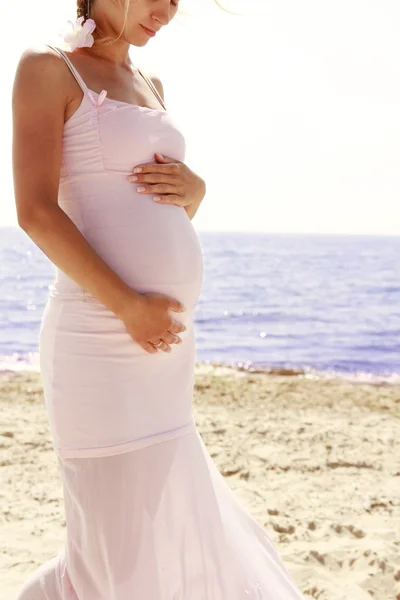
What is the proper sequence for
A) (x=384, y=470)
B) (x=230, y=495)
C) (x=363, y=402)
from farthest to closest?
(x=363, y=402)
(x=384, y=470)
(x=230, y=495)

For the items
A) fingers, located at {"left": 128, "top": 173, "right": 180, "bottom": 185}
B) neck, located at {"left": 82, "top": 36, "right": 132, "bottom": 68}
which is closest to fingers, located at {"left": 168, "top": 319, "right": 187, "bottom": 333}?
fingers, located at {"left": 128, "top": 173, "right": 180, "bottom": 185}

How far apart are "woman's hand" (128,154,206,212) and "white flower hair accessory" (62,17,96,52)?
→ 1.14ft

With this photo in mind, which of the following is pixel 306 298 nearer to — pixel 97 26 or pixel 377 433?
pixel 377 433

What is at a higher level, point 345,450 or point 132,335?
point 132,335

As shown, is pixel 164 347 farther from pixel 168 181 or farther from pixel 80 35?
pixel 80 35

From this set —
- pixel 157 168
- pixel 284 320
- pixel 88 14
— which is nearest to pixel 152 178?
pixel 157 168

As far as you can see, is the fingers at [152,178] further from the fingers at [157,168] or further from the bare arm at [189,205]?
the bare arm at [189,205]

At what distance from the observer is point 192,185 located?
2.04m

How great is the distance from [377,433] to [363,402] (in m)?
1.57

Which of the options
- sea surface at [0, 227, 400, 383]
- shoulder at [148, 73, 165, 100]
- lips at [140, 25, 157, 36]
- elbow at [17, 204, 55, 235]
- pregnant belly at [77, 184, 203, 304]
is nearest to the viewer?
elbow at [17, 204, 55, 235]

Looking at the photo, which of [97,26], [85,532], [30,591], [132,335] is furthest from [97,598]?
[97,26]

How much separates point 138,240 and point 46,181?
0.27 metres

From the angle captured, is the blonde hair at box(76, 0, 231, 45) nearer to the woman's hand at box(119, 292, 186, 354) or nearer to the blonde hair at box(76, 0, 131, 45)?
the blonde hair at box(76, 0, 131, 45)

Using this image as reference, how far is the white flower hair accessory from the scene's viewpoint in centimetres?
191
